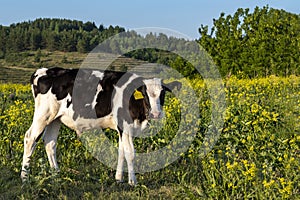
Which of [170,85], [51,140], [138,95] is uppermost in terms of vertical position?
[170,85]

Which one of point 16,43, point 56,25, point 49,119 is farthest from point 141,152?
point 56,25

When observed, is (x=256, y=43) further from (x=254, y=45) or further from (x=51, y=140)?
(x=51, y=140)

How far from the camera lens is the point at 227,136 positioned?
20.9 feet

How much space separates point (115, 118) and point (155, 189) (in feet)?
3.89

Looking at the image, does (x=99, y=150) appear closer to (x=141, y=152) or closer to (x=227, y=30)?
(x=141, y=152)

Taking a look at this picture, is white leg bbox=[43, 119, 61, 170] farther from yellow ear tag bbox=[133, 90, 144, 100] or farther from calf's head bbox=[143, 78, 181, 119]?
→ calf's head bbox=[143, 78, 181, 119]

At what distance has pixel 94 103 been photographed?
611 centimetres

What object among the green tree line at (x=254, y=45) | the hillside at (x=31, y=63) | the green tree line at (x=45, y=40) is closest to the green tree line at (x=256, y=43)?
the green tree line at (x=254, y=45)

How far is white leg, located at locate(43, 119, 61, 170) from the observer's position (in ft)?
21.2

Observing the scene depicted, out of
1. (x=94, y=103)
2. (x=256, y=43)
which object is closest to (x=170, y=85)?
(x=94, y=103)

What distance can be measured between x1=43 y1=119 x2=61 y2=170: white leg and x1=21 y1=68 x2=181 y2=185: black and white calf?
280 millimetres

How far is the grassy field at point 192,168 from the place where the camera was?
4.67 metres

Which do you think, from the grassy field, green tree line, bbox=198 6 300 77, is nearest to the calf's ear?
the grassy field

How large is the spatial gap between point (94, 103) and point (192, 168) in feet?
6.17
